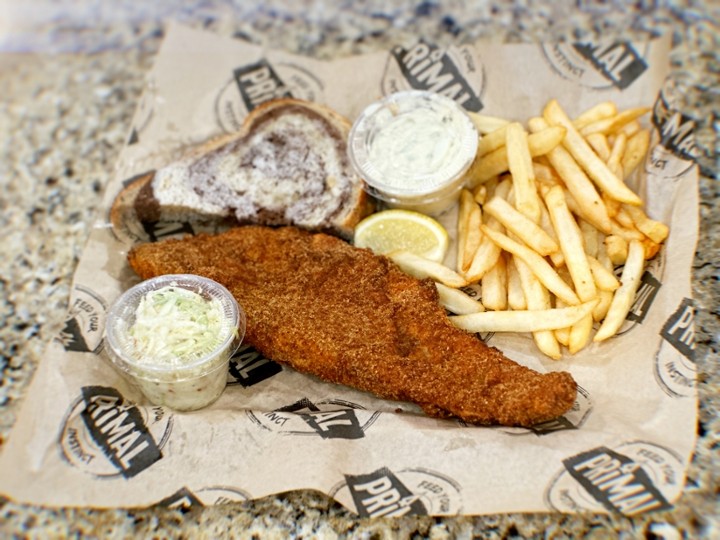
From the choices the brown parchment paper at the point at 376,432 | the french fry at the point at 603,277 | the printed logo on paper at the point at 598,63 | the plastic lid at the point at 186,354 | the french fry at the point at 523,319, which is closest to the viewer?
the brown parchment paper at the point at 376,432

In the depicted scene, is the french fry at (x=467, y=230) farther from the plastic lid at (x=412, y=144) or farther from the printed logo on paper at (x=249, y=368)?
the printed logo on paper at (x=249, y=368)

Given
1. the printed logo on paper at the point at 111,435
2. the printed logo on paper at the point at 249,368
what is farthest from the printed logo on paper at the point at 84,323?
the printed logo on paper at the point at 249,368

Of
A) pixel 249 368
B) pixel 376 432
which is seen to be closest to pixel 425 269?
pixel 376 432

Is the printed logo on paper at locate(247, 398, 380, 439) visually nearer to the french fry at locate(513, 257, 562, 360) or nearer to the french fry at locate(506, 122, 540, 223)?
the french fry at locate(513, 257, 562, 360)

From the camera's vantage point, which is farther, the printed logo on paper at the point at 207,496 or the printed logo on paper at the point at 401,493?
the printed logo on paper at the point at 207,496

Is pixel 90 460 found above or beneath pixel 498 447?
beneath

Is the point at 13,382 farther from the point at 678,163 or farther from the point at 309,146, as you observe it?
the point at 678,163

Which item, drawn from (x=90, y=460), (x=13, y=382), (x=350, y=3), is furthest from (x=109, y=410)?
(x=350, y=3)
